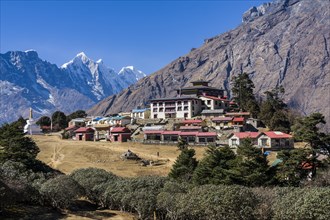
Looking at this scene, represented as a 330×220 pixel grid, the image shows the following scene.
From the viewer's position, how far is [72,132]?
111000 mm

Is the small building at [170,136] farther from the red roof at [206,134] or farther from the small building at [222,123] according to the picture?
the small building at [222,123]

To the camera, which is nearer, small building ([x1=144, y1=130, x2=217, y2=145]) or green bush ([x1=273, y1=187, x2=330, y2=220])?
green bush ([x1=273, y1=187, x2=330, y2=220])

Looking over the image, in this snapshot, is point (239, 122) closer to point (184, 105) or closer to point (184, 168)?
point (184, 105)

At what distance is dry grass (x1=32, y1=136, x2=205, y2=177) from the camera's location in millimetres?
68312

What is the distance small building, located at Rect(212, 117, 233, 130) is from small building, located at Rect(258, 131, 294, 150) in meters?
15.2

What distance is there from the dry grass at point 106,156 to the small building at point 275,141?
12.5 meters

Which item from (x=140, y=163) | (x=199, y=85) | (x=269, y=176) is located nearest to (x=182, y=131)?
(x=140, y=163)

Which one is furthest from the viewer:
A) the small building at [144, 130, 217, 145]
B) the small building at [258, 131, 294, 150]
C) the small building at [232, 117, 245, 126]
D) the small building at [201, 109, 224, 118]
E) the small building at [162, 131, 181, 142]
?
the small building at [201, 109, 224, 118]

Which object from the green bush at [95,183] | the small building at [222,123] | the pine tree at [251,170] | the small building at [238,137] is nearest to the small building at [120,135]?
the small building at [222,123]

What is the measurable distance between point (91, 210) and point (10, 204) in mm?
10105

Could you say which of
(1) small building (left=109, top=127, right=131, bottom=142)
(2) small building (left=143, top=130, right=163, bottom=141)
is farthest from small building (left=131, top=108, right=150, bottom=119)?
(2) small building (left=143, top=130, right=163, bottom=141)

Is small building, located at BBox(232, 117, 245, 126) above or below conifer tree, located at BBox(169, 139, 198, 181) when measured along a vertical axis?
above

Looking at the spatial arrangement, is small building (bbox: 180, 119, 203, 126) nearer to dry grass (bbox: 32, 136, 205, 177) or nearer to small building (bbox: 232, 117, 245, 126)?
small building (bbox: 232, 117, 245, 126)

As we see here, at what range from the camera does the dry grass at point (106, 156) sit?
224ft
